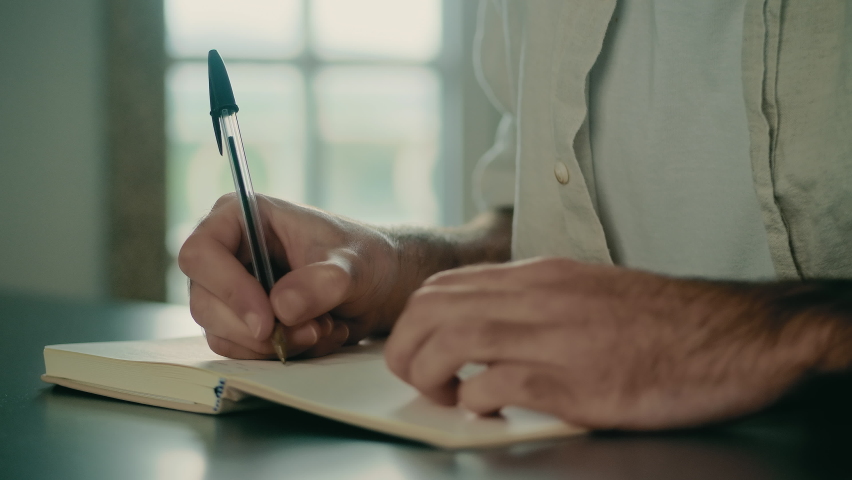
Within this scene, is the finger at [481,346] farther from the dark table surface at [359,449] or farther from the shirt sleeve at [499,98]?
the shirt sleeve at [499,98]

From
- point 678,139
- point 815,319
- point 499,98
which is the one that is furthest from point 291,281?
point 499,98

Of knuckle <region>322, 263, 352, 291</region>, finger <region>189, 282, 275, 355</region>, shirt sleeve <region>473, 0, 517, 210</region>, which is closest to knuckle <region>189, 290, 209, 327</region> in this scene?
finger <region>189, 282, 275, 355</region>

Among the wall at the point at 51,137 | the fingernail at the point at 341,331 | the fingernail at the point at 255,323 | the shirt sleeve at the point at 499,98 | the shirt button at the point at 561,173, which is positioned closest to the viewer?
the fingernail at the point at 255,323

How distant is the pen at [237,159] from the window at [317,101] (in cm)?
284

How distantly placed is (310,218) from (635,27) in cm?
42

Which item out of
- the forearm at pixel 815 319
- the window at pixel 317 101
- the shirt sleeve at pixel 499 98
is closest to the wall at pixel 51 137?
the window at pixel 317 101

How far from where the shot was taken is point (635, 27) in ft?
2.53

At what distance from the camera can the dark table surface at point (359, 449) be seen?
322 mm

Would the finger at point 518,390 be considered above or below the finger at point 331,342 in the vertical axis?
above

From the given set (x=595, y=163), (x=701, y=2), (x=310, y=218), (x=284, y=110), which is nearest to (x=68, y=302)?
(x=310, y=218)

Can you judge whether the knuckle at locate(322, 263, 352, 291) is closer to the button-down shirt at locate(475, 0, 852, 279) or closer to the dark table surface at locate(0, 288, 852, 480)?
the dark table surface at locate(0, 288, 852, 480)

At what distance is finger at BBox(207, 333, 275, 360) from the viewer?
0.56 m

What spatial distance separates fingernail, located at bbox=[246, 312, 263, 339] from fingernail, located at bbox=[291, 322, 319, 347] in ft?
0.12

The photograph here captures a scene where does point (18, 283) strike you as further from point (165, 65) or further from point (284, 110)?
point (284, 110)
